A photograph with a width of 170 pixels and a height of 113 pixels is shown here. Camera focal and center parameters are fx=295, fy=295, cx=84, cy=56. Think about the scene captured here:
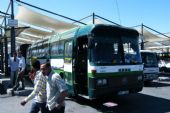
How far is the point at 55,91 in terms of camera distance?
579 cm

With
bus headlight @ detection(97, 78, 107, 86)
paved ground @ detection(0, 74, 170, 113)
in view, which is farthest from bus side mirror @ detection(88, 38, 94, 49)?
paved ground @ detection(0, 74, 170, 113)

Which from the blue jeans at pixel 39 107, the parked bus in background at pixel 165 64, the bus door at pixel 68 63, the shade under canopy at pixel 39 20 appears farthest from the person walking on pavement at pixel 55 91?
the parked bus in background at pixel 165 64

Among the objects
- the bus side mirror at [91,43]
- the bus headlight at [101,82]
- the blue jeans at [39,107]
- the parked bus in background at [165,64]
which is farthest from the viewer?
the parked bus in background at [165,64]

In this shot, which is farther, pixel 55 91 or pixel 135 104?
pixel 135 104

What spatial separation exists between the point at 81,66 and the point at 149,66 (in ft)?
24.9

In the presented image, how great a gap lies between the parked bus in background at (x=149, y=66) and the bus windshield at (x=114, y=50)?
676cm

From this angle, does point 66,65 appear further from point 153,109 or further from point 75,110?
point 153,109

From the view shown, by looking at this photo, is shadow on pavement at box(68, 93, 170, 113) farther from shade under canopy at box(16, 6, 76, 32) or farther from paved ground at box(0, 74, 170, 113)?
shade under canopy at box(16, 6, 76, 32)

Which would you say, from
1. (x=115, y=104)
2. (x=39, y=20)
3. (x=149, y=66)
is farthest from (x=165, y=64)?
(x=115, y=104)

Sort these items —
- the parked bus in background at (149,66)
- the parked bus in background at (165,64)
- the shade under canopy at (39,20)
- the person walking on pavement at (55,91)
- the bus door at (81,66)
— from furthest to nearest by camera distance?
1. the parked bus in background at (165,64)
2. the shade under canopy at (39,20)
3. the parked bus in background at (149,66)
4. the bus door at (81,66)
5. the person walking on pavement at (55,91)

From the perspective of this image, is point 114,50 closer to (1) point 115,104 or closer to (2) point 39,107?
(1) point 115,104

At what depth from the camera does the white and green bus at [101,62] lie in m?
10.2

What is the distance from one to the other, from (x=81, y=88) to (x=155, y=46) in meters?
27.8

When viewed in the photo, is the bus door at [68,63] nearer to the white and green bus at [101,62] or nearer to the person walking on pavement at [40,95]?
the white and green bus at [101,62]
